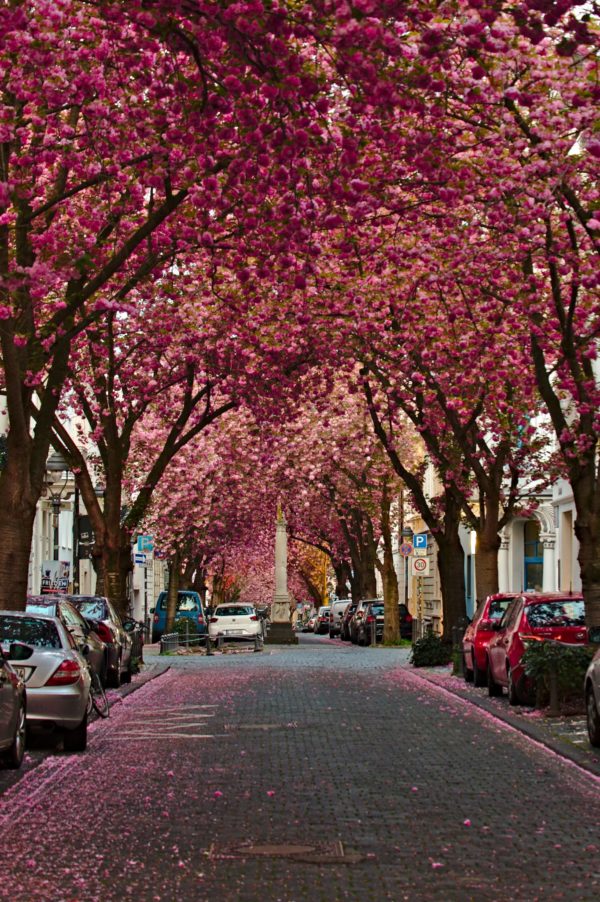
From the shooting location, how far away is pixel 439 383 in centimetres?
2847

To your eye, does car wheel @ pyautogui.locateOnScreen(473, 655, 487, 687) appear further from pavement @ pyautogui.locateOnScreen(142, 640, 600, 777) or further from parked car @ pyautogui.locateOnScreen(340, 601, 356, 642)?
parked car @ pyautogui.locateOnScreen(340, 601, 356, 642)

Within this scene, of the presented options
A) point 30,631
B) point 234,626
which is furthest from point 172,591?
point 30,631

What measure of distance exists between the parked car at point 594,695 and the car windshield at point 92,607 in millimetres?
11795

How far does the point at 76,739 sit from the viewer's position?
16.0 meters

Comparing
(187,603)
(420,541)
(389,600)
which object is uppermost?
(420,541)

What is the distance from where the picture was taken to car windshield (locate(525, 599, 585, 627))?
21891mm

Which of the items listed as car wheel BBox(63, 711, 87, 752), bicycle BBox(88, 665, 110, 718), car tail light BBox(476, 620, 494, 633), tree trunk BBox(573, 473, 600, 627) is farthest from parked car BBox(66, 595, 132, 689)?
car wheel BBox(63, 711, 87, 752)

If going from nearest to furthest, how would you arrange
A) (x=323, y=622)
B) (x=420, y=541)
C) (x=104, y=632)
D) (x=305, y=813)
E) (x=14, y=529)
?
(x=305, y=813), (x=14, y=529), (x=104, y=632), (x=420, y=541), (x=323, y=622)

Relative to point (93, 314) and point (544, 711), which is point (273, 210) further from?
point (544, 711)

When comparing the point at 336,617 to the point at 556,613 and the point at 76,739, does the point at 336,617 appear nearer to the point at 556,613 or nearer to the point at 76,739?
the point at 556,613

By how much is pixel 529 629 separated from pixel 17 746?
9.52 metres

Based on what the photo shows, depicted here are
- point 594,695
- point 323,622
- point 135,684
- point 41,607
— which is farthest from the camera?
point 323,622

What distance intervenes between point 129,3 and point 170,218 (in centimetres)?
781

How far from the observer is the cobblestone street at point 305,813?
8.78 metres
